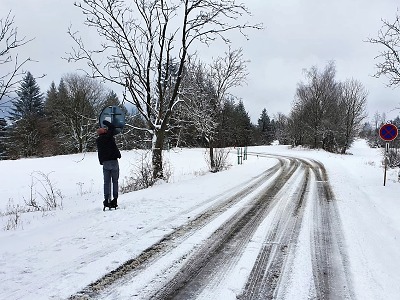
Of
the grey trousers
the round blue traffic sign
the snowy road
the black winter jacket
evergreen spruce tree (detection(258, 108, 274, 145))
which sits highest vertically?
evergreen spruce tree (detection(258, 108, 274, 145))

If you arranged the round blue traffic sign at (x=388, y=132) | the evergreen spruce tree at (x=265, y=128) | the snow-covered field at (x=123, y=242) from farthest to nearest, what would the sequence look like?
the evergreen spruce tree at (x=265, y=128)
the round blue traffic sign at (x=388, y=132)
the snow-covered field at (x=123, y=242)

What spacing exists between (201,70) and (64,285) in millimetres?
19445

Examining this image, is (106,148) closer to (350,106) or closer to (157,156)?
(157,156)

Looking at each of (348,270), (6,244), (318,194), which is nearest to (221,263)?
(348,270)

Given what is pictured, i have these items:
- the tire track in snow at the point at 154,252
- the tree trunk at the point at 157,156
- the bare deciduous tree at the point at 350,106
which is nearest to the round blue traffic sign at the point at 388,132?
the tire track in snow at the point at 154,252

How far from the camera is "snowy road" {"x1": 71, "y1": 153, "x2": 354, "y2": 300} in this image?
3.26m

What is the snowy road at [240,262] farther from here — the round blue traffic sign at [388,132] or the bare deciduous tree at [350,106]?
the bare deciduous tree at [350,106]

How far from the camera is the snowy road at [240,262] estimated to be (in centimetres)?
326

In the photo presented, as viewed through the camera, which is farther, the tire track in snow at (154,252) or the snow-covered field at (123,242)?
the snow-covered field at (123,242)

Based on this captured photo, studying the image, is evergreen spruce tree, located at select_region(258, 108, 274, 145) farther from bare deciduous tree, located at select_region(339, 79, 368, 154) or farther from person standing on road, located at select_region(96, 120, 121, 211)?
person standing on road, located at select_region(96, 120, 121, 211)

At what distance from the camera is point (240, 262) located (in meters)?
4.05

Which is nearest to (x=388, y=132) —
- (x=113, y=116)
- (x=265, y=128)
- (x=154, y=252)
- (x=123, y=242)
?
(x=113, y=116)

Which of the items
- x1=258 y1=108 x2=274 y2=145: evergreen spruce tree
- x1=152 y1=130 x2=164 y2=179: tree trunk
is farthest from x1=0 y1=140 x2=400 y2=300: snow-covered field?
x1=258 y1=108 x2=274 y2=145: evergreen spruce tree

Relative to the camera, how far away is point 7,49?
734 cm
